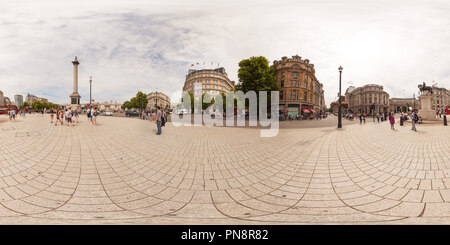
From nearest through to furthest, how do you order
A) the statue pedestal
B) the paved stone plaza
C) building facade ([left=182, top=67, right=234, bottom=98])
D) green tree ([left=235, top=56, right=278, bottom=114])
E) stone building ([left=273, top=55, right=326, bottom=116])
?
1. the paved stone plaza
2. the statue pedestal
3. green tree ([left=235, top=56, right=278, bottom=114])
4. stone building ([left=273, top=55, right=326, bottom=116])
5. building facade ([left=182, top=67, right=234, bottom=98])

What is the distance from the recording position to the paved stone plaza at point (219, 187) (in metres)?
2.85

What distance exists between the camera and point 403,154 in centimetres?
582

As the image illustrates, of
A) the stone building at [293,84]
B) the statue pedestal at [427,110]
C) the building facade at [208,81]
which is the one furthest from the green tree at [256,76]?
the building facade at [208,81]

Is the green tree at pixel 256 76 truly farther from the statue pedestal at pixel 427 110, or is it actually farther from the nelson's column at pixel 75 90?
the nelson's column at pixel 75 90

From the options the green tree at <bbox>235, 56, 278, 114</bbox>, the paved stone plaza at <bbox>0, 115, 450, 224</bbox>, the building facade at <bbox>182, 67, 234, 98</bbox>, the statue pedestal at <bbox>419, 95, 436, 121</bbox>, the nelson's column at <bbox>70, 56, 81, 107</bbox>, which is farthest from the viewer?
the building facade at <bbox>182, 67, 234, 98</bbox>

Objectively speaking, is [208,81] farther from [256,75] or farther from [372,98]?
[372,98]

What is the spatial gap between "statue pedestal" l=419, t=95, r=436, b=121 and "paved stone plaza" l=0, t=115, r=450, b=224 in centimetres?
2094

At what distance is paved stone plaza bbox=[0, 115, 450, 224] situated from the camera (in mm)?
2848

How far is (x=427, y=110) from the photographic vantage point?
2025 centimetres

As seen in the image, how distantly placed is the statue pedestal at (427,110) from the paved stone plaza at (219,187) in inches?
824

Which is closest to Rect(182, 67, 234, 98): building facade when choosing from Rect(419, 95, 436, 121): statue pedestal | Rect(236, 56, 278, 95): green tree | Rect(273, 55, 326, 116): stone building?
Rect(273, 55, 326, 116): stone building

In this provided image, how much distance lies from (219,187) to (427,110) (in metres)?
28.5

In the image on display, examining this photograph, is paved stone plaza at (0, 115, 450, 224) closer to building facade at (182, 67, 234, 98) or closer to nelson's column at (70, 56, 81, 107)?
nelson's column at (70, 56, 81, 107)

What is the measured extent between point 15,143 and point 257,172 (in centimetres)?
831
